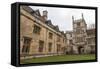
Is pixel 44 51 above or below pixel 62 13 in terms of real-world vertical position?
below

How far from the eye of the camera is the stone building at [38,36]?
3.37 meters

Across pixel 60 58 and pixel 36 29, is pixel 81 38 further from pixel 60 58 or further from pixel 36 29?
pixel 36 29

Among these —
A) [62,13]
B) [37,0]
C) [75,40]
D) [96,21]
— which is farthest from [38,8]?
[96,21]

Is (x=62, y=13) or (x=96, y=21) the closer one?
(x=62, y=13)

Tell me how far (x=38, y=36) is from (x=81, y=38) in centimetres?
69

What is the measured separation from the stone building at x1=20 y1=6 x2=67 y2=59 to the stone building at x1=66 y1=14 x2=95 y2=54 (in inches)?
5.6

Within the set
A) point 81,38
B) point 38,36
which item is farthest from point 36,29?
point 81,38

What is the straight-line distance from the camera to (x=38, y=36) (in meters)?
3.49

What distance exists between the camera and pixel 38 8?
348 cm

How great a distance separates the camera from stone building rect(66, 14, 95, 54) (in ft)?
12.4
